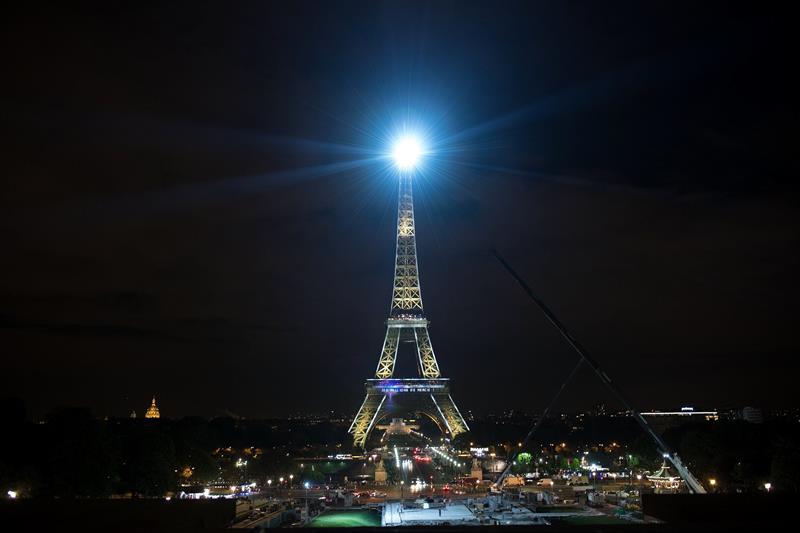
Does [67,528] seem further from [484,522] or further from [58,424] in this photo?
[58,424]

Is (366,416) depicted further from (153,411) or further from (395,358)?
(153,411)

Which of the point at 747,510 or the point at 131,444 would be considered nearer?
the point at 747,510

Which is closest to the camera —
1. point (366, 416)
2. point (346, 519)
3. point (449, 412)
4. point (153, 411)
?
point (346, 519)

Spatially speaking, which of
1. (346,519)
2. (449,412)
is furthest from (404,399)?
(346,519)

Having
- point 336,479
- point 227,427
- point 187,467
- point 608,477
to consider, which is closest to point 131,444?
point 187,467

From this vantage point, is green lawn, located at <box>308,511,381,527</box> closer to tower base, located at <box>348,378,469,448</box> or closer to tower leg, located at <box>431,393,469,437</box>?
tower base, located at <box>348,378,469,448</box>
